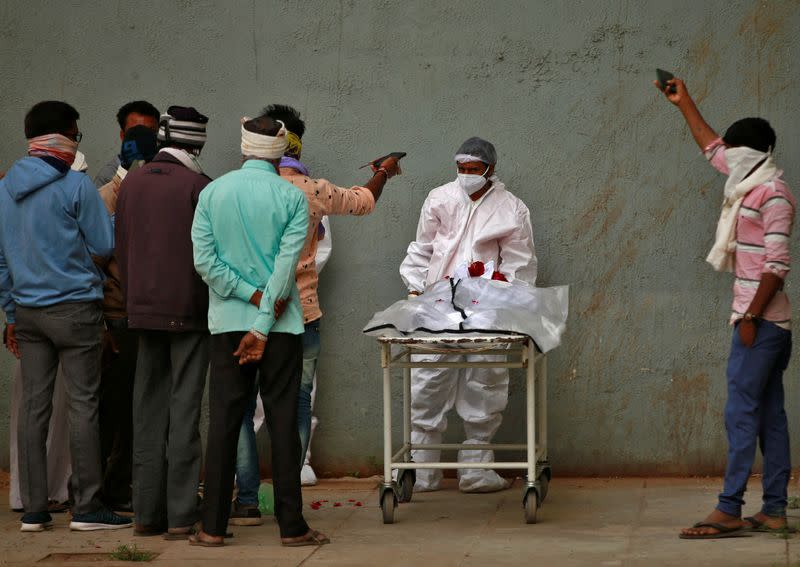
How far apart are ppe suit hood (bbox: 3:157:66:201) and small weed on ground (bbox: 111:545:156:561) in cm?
176

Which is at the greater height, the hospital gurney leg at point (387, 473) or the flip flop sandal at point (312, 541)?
the hospital gurney leg at point (387, 473)

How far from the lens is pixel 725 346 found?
7.27 meters

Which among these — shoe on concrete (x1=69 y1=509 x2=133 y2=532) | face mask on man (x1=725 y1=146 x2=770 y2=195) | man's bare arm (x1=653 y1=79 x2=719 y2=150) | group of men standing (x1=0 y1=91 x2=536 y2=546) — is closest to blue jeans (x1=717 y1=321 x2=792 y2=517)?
Answer: face mask on man (x1=725 y1=146 x2=770 y2=195)

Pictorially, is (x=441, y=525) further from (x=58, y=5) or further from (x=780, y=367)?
(x=58, y=5)

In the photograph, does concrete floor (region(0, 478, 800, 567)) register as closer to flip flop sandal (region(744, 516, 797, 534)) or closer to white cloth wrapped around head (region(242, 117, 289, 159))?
flip flop sandal (region(744, 516, 797, 534))

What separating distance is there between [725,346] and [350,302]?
2.24 meters

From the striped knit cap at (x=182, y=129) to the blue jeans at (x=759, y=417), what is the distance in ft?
8.76

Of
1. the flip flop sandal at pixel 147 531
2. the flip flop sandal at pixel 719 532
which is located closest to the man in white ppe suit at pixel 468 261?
the flip flop sandal at pixel 719 532

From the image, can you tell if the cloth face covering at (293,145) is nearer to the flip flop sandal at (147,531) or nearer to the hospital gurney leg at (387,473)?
the hospital gurney leg at (387,473)

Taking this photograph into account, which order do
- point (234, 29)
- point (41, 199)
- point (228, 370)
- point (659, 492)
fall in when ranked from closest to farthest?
1. point (228, 370)
2. point (41, 199)
3. point (659, 492)
4. point (234, 29)

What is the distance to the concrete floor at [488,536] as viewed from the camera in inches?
212

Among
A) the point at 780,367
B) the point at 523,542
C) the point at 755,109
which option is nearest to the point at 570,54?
the point at 755,109

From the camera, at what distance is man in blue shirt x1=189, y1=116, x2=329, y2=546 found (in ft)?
18.0

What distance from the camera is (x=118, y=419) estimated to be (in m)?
6.59
